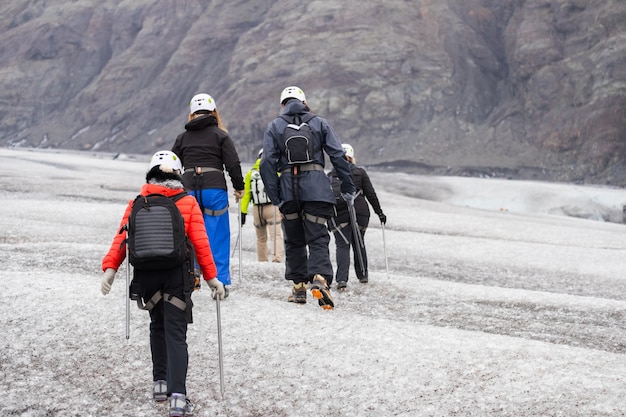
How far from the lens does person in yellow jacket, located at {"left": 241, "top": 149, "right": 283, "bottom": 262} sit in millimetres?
13775

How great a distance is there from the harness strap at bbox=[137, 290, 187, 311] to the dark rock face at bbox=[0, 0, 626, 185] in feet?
222

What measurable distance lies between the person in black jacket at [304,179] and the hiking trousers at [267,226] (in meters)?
5.04

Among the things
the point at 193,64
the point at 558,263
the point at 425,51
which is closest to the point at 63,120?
the point at 193,64

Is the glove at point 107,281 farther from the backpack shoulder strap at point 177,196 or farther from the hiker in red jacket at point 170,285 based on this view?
the backpack shoulder strap at point 177,196

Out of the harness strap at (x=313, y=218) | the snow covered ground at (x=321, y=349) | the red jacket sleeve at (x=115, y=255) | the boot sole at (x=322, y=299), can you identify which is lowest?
the snow covered ground at (x=321, y=349)

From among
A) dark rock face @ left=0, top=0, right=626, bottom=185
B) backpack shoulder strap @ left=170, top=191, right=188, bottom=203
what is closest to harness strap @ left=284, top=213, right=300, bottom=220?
backpack shoulder strap @ left=170, top=191, right=188, bottom=203

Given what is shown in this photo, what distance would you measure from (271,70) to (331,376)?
91.1 meters

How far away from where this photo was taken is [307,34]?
97.1 meters

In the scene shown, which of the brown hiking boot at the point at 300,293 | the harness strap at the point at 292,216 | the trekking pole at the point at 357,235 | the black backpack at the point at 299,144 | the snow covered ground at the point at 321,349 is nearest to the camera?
the snow covered ground at the point at 321,349

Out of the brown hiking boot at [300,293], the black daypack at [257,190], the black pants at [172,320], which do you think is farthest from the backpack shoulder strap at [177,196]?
the black daypack at [257,190]

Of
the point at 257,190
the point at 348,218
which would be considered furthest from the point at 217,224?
the point at 257,190

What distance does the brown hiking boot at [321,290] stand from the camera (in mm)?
8891

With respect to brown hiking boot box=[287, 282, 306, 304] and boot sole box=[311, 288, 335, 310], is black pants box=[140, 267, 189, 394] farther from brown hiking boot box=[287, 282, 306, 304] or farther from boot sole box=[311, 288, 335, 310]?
brown hiking boot box=[287, 282, 306, 304]

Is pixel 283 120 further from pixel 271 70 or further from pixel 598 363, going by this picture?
pixel 271 70
